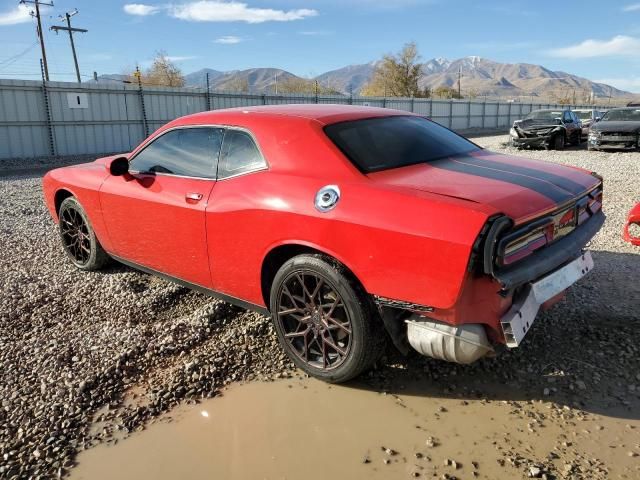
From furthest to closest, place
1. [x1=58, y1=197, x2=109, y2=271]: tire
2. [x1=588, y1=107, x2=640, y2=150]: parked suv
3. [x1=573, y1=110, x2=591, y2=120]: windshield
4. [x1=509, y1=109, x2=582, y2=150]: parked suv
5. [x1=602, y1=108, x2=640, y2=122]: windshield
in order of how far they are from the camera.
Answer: [x1=573, y1=110, x2=591, y2=120]: windshield < [x1=509, y1=109, x2=582, y2=150]: parked suv < [x1=602, y1=108, x2=640, y2=122]: windshield < [x1=588, y1=107, x2=640, y2=150]: parked suv < [x1=58, y1=197, x2=109, y2=271]: tire

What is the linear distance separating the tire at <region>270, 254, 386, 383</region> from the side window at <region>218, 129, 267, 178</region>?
0.73m

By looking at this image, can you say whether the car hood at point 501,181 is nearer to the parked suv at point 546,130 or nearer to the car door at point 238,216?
the car door at point 238,216

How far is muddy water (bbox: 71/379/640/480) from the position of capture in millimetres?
2297

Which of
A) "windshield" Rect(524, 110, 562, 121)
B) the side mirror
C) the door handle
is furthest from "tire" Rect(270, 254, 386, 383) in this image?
"windshield" Rect(524, 110, 562, 121)

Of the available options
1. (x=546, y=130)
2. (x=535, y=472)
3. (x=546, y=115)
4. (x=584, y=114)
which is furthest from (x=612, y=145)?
(x=535, y=472)

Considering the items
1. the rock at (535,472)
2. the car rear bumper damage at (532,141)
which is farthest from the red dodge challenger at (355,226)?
the car rear bumper damage at (532,141)

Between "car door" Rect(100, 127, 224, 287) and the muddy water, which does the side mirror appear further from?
the muddy water

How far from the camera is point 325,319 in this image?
289 cm

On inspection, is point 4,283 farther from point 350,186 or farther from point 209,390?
point 350,186

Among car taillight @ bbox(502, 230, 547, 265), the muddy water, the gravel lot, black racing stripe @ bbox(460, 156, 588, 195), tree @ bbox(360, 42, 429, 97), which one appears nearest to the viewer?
the muddy water

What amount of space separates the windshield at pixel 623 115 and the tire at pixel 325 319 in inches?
650

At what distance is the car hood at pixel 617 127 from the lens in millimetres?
15037

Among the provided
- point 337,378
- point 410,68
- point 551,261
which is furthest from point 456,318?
point 410,68

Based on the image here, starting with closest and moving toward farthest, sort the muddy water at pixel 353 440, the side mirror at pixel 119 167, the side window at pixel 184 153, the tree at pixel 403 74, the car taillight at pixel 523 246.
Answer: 1. the muddy water at pixel 353 440
2. the car taillight at pixel 523 246
3. the side window at pixel 184 153
4. the side mirror at pixel 119 167
5. the tree at pixel 403 74
